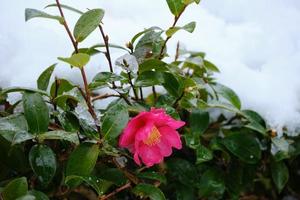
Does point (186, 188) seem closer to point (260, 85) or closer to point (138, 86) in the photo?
point (138, 86)

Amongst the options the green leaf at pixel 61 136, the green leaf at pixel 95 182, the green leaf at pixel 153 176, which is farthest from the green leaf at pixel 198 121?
the green leaf at pixel 61 136

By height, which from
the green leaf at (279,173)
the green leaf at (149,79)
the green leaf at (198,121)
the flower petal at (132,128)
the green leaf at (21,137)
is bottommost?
the green leaf at (279,173)

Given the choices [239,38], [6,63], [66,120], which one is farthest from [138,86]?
[239,38]

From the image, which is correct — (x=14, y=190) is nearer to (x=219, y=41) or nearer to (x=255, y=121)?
(x=255, y=121)

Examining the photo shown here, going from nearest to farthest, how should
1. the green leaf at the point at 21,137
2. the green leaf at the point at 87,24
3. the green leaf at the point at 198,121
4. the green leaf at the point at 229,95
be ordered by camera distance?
the green leaf at the point at 21,137 < the green leaf at the point at 87,24 < the green leaf at the point at 198,121 < the green leaf at the point at 229,95

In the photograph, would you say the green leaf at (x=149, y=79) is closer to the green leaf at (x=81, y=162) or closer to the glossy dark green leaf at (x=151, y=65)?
the glossy dark green leaf at (x=151, y=65)

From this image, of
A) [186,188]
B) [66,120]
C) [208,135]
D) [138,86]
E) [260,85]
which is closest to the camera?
[66,120]

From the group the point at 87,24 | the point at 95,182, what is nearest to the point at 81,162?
the point at 95,182
